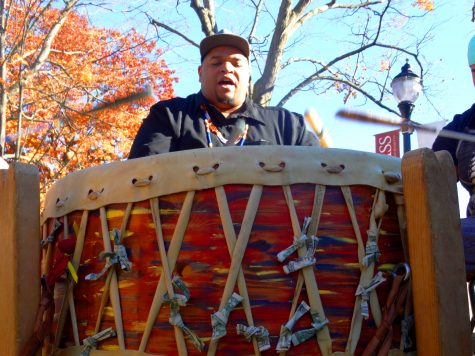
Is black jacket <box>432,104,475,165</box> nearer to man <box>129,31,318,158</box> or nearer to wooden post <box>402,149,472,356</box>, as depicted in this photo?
man <box>129,31,318,158</box>

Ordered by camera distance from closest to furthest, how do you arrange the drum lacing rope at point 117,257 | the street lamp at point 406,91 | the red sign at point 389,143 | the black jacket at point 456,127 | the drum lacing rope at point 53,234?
the drum lacing rope at point 117,257 < the drum lacing rope at point 53,234 < the black jacket at point 456,127 < the street lamp at point 406,91 < the red sign at point 389,143

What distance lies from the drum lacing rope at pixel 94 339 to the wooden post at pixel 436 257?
2.34ft

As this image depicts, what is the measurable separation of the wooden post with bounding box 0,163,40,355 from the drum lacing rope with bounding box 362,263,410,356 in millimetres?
823

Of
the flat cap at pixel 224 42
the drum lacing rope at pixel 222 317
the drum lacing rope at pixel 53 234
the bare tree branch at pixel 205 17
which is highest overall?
the bare tree branch at pixel 205 17

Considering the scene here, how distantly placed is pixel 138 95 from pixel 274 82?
23.5 feet

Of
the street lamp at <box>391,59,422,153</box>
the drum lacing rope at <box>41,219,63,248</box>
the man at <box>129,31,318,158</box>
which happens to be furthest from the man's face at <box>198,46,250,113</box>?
the street lamp at <box>391,59,422,153</box>

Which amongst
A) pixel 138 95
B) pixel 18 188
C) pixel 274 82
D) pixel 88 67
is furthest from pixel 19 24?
pixel 18 188

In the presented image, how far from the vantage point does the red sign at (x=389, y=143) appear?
9.44 meters

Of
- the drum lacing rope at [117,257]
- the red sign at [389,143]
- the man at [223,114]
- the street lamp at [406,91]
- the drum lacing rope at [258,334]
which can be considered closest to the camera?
the drum lacing rope at [258,334]

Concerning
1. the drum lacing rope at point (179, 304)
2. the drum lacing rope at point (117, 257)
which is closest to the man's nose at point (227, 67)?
the drum lacing rope at point (117, 257)

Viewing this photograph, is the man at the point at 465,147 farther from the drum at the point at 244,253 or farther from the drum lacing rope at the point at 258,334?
the drum lacing rope at the point at 258,334

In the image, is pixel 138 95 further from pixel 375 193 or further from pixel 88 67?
pixel 88 67

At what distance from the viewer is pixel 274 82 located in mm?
9461

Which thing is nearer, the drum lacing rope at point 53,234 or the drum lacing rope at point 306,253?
the drum lacing rope at point 306,253
